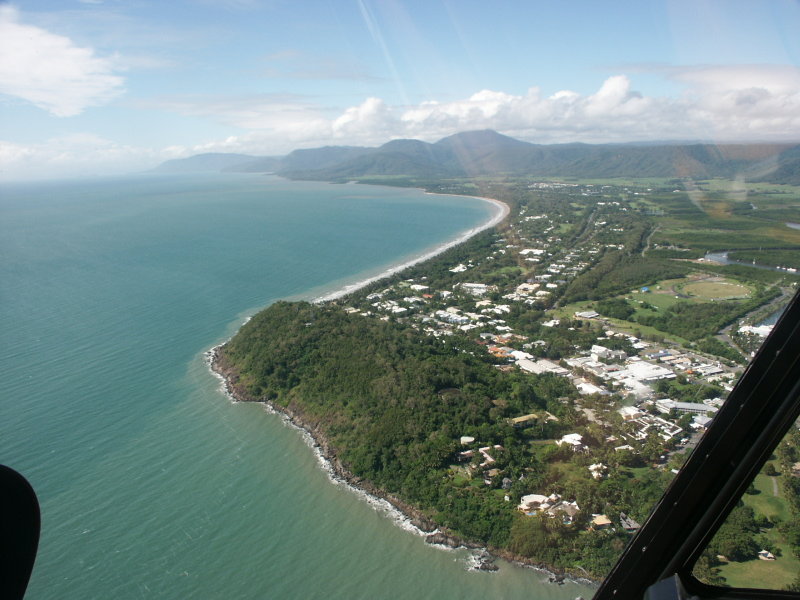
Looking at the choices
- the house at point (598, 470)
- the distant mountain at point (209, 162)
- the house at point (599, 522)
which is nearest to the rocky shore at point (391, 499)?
the house at point (599, 522)

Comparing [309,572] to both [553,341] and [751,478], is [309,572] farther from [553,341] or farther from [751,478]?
[553,341]

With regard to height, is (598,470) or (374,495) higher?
(598,470)

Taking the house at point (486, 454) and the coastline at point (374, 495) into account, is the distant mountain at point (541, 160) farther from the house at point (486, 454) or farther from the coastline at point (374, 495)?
the house at point (486, 454)

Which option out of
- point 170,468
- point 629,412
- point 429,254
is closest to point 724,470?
point 629,412

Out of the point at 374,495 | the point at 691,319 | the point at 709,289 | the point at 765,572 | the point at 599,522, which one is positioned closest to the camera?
the point at 765,572

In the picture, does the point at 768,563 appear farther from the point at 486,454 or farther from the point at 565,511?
the point at 486,454
